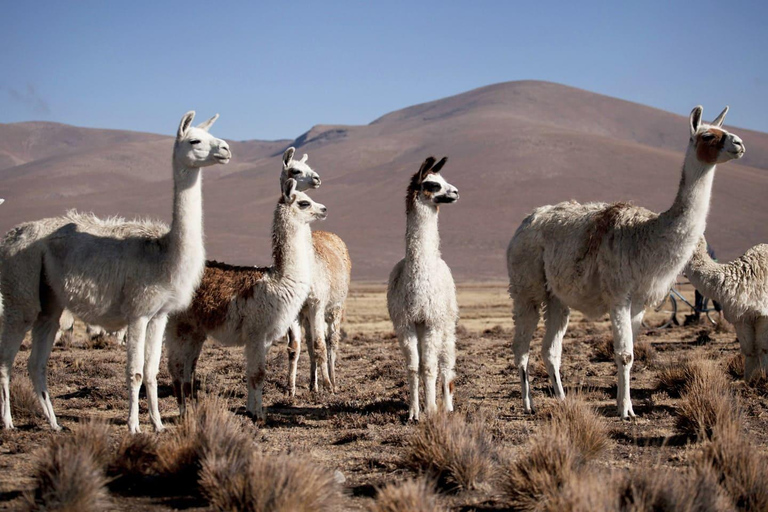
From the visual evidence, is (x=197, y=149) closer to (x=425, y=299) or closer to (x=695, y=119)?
(x=425, y=299)

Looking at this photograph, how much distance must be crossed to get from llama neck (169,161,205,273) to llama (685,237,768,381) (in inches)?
235

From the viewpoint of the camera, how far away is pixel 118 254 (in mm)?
7527

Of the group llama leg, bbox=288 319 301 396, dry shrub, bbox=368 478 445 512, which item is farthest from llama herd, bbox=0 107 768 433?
dry shrub, bbox=368 478 445 512

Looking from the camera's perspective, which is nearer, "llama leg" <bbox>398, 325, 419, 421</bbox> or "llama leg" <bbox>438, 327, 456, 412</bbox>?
"llama leg" <bbox>398, 325, 419, 421</bbox>

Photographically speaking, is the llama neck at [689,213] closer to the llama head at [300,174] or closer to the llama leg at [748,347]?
the llama leg at [748,347]

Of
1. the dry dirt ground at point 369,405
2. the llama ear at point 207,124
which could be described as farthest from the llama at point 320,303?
the llama ear at point 207,124

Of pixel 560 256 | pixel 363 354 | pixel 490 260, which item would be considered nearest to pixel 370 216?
pixel 490 260

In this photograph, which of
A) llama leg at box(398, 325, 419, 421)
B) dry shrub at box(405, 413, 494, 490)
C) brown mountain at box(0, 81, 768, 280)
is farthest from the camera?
brown mountain at box(0, 81, 768, 280)

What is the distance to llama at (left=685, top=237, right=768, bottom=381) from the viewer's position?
941cm

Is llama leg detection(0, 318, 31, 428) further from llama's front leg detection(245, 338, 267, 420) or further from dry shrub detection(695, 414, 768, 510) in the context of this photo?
dry shrub detection(695, 414, 768, 510)

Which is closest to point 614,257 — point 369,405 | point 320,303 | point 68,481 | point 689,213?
point 689,213

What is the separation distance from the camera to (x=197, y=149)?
7.54m

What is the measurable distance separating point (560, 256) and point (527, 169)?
3582 inches

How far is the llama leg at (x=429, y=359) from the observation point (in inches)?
309
